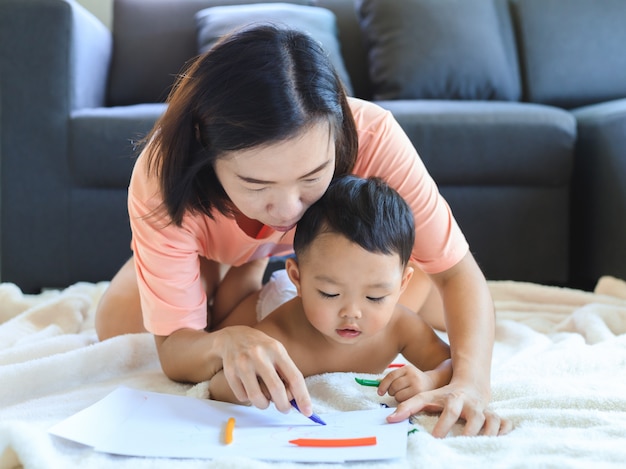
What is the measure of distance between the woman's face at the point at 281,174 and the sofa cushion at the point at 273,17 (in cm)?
134

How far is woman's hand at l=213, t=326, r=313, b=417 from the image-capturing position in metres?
0.78

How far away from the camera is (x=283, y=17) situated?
7.29ft

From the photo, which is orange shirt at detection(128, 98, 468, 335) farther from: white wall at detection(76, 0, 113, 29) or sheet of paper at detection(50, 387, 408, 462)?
white wall at detection(76, 0, 113, 29)

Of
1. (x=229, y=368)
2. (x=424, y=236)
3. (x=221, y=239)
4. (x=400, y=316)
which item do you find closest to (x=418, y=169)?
(x=424, y=236)

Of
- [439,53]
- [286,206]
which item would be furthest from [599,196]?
[286,206]

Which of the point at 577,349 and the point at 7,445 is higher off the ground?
the point at 7,445

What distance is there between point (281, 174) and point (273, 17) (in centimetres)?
150

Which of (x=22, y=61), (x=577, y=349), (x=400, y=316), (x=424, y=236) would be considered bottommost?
(x=577, y=349)

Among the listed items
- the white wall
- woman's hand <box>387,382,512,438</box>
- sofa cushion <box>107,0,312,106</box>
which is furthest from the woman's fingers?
the white wall

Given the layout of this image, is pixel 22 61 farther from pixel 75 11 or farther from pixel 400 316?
pixel 400 316

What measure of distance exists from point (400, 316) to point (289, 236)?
24 cm

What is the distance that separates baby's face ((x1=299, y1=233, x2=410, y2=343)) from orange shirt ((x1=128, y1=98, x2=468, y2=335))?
125mm

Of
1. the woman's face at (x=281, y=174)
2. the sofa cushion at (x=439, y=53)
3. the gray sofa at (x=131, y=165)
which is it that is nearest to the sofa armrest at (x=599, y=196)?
the gray sofa at (x=131, y=165)

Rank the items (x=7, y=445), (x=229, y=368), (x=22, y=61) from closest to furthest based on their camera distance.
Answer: (x=7, y=445)
(x=229, y=368)
(x=22, y=61)
